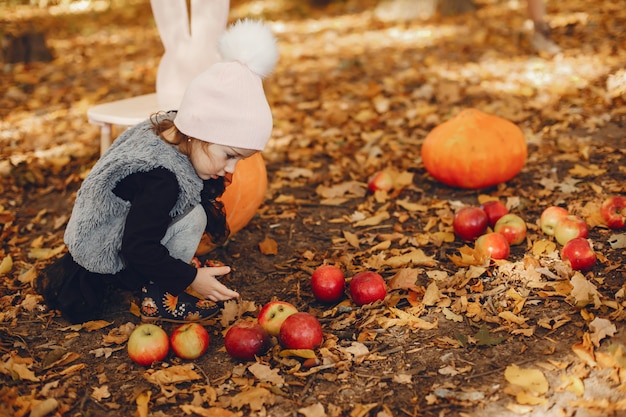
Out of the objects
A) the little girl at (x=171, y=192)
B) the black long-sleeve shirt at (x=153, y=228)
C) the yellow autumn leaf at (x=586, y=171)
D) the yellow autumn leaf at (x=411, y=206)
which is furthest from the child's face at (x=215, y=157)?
the yellow autumn leaf at (x=586, y=171)

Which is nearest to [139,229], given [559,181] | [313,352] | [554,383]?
[313,352]

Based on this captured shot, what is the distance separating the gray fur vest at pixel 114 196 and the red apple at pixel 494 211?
1.68 m

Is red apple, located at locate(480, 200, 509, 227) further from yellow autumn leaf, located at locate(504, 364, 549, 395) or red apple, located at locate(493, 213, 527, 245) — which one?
yellow autumn leaf, located at locate(504, 364, 549, 395)

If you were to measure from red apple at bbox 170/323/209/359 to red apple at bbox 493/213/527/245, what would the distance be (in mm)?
1662

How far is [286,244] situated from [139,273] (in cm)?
96

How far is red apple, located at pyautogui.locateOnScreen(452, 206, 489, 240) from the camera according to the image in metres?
3.40

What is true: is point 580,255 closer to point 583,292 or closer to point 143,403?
point 583,292

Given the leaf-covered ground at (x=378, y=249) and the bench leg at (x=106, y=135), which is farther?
the bench leg at (x=106, y=135)

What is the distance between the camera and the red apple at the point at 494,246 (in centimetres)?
316

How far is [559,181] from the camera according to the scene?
405cm

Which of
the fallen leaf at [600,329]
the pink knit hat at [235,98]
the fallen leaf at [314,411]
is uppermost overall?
the pink knit hat at [235,98]

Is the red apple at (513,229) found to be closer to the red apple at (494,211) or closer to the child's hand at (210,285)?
the red apple at (494,211)

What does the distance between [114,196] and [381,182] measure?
1.92m

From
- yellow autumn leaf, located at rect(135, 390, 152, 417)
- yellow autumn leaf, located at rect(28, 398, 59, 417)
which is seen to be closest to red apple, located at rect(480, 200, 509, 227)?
yellow autumn leaf, located at rect(135, 390, 152, 417)
